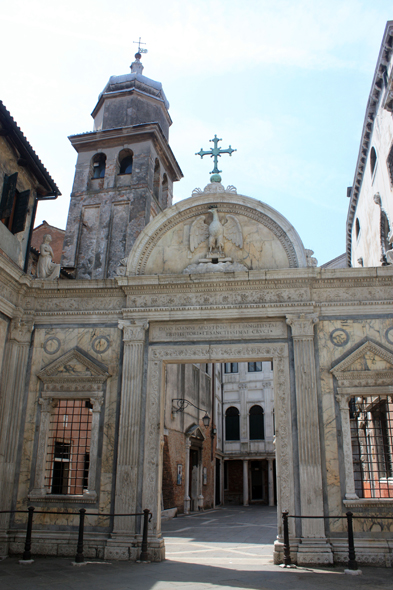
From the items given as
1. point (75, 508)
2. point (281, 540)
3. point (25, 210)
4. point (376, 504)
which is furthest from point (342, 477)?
point (25, 210)

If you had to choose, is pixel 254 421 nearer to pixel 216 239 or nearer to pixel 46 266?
pixel 216 239

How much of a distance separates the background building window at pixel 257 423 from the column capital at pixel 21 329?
26.0 m

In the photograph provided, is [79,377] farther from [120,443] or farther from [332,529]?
[332,529]

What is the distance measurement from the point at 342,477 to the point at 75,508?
5682mm

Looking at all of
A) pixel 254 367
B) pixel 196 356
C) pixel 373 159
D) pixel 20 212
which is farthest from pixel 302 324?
pixel 254 367

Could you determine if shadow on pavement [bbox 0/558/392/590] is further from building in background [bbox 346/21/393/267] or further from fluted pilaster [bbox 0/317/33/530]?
building in background [bbox 346/21/393/267]

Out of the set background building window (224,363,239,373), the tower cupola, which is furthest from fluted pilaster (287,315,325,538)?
background building window (224,363,239,373)

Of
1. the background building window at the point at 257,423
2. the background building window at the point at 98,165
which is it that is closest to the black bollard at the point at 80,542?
the background building window at the point at 98,165

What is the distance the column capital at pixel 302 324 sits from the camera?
10.7 m

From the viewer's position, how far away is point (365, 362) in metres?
10.5

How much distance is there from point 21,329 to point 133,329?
2765 mm

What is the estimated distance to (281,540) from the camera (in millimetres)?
9641

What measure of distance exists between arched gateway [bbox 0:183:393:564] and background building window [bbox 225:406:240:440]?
78.7ft

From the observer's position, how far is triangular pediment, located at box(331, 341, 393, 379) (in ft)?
34.1
